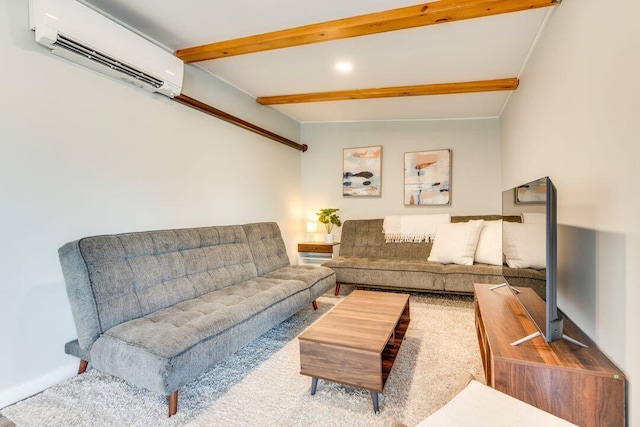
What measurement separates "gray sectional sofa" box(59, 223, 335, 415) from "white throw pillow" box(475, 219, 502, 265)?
1915 mm

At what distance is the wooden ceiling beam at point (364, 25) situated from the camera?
1.99 meters

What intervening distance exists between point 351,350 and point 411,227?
2761 millimetres

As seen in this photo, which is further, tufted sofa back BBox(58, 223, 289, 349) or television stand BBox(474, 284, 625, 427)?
tufted sofa back BBox(58, 223, 289, 349)

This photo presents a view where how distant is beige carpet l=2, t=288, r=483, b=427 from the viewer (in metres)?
1.64

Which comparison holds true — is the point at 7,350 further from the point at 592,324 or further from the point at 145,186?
the point at 592,324

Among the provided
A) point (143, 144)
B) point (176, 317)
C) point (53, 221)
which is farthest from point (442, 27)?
point (53, 221)

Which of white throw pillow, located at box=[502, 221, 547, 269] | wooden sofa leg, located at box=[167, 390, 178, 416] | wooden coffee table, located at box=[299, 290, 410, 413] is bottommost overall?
wooden sofa leg, located at box=[167, 390, 178, 416]

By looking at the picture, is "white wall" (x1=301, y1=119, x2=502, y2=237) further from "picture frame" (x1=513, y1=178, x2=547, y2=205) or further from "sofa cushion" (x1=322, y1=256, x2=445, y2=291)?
"picture frame" (x1=513, y1=178, x2=547, y2=205)

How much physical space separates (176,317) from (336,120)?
12.4ft

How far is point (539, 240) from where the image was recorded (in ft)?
5.15

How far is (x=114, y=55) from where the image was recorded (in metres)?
2.14

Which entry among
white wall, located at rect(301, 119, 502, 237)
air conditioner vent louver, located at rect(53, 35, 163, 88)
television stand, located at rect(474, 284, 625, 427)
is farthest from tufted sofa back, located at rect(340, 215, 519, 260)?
air conditioner vent louver, located at rect(53, 35, 163, 88)

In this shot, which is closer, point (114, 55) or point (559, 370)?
point (559, 370)

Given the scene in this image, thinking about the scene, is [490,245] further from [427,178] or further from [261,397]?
[261,397]
